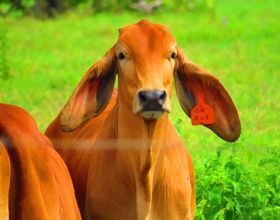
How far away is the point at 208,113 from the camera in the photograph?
273 inches

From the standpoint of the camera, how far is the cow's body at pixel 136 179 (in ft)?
21.7

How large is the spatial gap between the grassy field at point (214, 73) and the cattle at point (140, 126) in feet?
3.18

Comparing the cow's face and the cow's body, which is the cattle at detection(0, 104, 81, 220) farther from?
the cow's body

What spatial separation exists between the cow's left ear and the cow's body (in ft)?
0.73

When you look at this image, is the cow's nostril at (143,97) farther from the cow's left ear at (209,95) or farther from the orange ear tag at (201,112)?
the orange ear tag at (201,112)

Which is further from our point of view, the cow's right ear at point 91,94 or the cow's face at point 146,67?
the cow's right ear at point 91,94

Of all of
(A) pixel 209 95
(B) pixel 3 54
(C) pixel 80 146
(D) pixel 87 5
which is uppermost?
(D) pixel 87 5

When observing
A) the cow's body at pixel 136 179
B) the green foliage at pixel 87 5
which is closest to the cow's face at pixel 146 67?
the cow's body at pixel 136 179

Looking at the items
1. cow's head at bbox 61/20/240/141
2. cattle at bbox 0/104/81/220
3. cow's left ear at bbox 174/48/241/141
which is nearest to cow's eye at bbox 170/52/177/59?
cow's head at bbox 61/20/240/141

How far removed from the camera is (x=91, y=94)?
22.4 feet

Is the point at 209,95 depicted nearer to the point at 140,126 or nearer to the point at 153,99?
the point at 140,126

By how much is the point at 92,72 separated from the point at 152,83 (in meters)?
0.66

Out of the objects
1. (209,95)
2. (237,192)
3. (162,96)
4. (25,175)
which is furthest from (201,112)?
(25,175)

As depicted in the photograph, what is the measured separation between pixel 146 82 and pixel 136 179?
71cm
